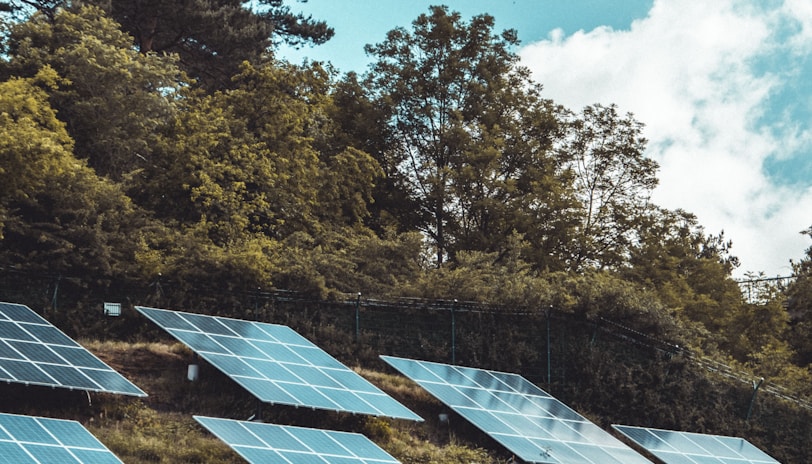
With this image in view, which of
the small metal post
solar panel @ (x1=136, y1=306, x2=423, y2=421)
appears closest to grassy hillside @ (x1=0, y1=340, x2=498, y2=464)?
solar panel @ (x1=136, y1=306, x2=423, y2=421)

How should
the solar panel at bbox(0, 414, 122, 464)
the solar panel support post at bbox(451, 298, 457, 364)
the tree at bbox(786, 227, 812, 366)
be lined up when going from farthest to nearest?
the tree at bbox(786, 227, 812, 366) → the solar panel support post at bbox(451, 298, 457, 364) → the solar panel at bbox(0, 414, 122, 464)

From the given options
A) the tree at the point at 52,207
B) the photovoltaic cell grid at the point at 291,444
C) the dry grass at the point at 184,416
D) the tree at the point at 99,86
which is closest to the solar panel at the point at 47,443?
the photovoltaic cell grid at the point at 291,444

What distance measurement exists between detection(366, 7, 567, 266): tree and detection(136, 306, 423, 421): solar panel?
1899cm

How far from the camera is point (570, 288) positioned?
116ft

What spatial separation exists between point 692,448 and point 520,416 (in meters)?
4.77

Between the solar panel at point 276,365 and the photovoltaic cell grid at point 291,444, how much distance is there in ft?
5.30

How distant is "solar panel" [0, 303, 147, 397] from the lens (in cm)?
2106

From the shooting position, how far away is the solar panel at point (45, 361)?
829 inches

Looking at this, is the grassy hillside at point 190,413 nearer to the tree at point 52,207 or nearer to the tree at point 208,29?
the tree at point 52,207

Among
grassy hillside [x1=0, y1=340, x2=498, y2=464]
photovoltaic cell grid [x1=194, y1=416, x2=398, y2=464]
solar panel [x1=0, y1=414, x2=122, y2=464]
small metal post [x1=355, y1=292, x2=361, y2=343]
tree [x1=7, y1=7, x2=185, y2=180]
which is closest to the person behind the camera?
solar panel [x1=0, y1=414, x2=122, y2=464]

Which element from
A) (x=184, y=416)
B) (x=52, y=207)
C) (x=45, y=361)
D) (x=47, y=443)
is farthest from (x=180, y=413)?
(x=52, y=207)

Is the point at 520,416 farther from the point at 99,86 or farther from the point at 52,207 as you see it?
the point at 99,86

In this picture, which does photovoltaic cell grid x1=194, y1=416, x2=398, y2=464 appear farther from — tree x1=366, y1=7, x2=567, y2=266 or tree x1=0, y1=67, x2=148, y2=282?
tree x1=366, y1=7, x2=567, y2=266

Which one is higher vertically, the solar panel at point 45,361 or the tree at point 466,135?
the tree at point 466,135
